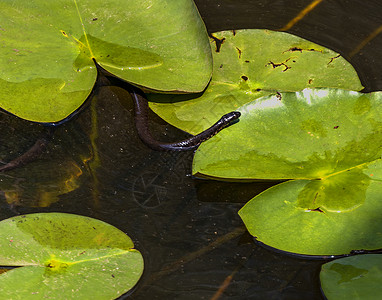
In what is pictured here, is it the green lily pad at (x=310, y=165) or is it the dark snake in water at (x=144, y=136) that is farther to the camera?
the dark snake in water at (x=144, y=136)

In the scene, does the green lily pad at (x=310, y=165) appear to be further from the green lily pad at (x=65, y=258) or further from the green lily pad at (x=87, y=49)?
the green lily pad at (x=65, y=258)

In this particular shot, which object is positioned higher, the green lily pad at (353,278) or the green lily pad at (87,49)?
the green lily pad at (87,49)

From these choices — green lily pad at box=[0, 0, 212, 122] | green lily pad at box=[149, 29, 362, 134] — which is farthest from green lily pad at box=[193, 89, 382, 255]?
green lily pad at box=[0, 0, 212, 122]

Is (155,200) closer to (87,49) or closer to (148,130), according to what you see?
(148,130)

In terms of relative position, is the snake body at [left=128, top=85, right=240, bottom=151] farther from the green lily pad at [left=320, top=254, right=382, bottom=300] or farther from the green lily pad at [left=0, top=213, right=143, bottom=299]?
the green lily pad at [left=320, top=254, right=382, bottom=300]

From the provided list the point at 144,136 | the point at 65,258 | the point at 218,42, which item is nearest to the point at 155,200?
the point at 144,136

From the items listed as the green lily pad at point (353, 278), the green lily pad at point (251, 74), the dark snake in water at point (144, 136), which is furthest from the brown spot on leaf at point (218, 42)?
the green lily pad at point (353, 278)
